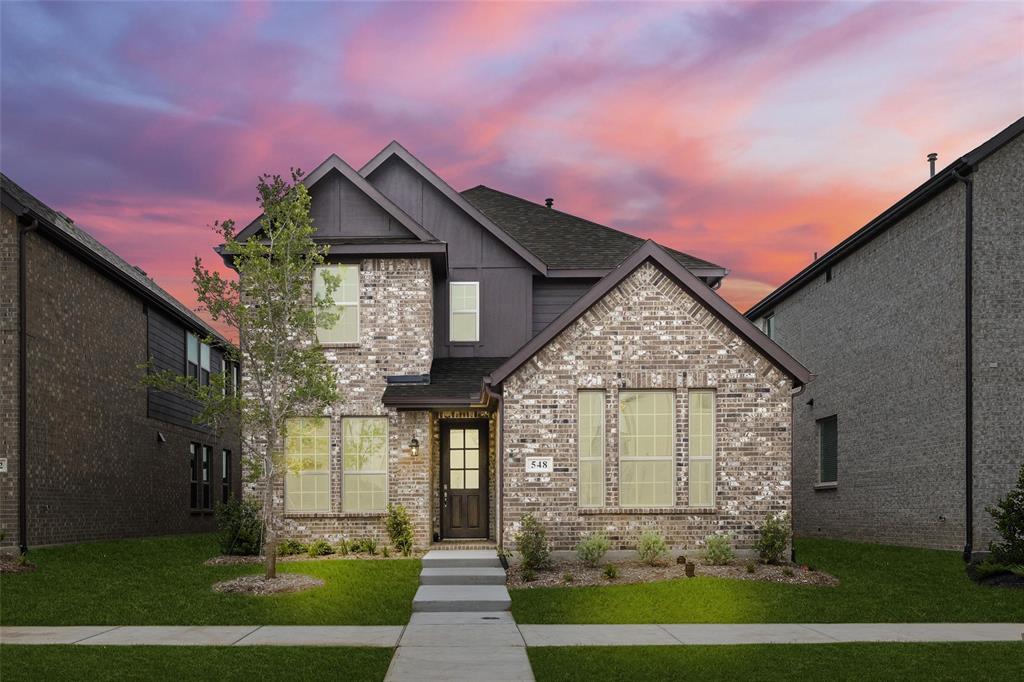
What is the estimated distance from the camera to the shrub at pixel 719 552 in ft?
50.9

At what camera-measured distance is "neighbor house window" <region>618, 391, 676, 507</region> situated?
1620cm

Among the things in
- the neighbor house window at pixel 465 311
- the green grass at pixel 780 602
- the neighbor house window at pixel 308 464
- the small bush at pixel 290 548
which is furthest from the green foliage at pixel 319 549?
the green grass at pixel 780 602

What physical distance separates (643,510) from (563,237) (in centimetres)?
946

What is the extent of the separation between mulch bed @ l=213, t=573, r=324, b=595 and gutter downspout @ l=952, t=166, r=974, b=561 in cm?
1181

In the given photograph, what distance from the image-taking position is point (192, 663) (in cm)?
909

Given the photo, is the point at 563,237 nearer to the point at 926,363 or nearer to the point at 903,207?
the point at 903,207

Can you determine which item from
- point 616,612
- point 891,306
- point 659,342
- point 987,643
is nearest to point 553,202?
point 891,306

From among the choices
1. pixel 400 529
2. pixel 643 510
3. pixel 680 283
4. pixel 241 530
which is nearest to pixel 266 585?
pixel 241 530

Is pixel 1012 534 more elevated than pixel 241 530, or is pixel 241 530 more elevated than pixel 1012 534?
pixel 1012 534

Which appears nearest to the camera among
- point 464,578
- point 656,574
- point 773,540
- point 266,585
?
point 266,585

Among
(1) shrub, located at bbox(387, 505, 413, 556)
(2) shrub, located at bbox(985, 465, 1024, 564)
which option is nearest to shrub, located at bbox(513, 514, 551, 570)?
(1) shrub, located at bbox(387, 505, 413, 556)

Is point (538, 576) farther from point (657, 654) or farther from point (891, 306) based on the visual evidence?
point (891, 306)

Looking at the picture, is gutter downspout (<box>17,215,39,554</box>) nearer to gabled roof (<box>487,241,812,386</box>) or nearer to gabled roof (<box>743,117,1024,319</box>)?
gabled roof (<box>487,241,812,386</box>)

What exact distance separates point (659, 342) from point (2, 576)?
37.4 feet
